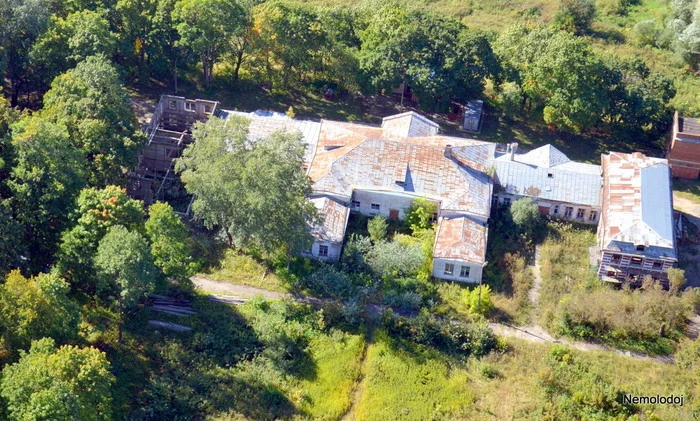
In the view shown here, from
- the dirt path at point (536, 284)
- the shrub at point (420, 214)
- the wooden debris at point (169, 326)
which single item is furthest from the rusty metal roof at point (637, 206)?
the wooden debris at point (169, 326)

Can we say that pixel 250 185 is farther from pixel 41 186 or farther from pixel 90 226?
pixel 41 186

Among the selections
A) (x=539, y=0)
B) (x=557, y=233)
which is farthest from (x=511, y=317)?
(x=539, y=0)

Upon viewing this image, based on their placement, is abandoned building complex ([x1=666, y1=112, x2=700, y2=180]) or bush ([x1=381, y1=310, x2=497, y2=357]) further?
abandoned building complex ([x1=666, y1=112, x2=700, y2=180])

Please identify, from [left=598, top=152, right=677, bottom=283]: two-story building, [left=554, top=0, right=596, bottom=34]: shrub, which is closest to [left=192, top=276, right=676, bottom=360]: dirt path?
[left=598, top=152, right=677, bottom=283]: two-story building

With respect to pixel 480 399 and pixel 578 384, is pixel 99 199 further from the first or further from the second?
pixel 578 384

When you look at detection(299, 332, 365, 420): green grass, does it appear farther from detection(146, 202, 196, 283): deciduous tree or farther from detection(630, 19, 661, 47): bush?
detection(630, 19, 661, 47): bush
